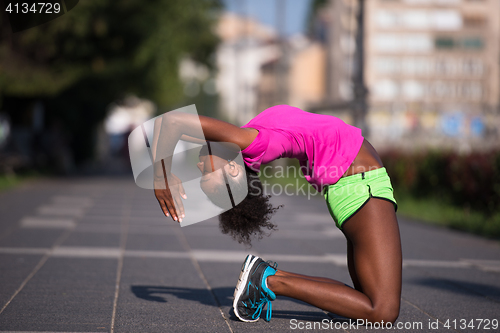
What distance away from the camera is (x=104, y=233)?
953 centimetres

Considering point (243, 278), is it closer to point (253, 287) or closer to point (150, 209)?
point (253, 287)

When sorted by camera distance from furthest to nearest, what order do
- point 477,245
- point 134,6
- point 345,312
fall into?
point 134,6, point 477,245, point 345,312

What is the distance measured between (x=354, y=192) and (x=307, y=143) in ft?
1.52

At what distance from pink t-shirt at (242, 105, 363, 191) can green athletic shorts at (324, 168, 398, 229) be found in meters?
0.08

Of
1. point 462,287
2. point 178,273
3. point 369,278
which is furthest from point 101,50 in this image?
point 369,278

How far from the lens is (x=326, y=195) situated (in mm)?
4160

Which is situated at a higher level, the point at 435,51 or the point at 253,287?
the point at 253,287

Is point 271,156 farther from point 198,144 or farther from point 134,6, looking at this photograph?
point 134,6

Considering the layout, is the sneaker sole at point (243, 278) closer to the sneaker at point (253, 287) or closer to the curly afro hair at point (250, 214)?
the sneaker at point (253, 287)

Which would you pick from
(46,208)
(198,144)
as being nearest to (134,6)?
(46,208)

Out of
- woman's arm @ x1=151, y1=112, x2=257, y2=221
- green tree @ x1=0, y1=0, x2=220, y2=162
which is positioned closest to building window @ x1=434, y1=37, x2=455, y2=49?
green tree @ x1=0, y1=0, x2=220, y2=162

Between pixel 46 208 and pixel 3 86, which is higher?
pixel 3 86

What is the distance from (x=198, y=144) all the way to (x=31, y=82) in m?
17.4

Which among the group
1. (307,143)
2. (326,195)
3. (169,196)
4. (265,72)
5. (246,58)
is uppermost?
(307,143)
